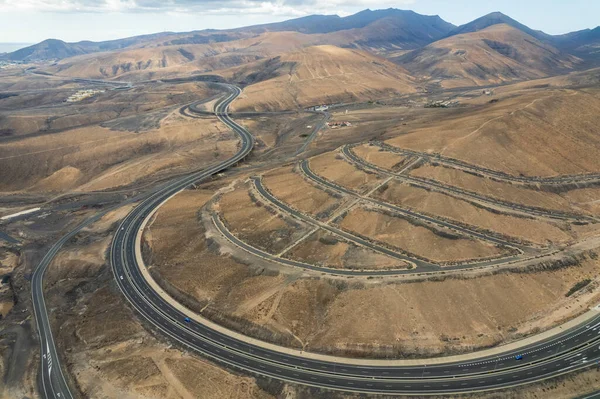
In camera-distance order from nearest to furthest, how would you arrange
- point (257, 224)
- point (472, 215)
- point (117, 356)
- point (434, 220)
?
1. point (117, 356)
2. point (434, 220)
3. point (472, 215)
4. point (257, 224)

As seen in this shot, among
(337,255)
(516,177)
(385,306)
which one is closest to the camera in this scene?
(385,306)

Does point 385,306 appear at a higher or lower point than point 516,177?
lower

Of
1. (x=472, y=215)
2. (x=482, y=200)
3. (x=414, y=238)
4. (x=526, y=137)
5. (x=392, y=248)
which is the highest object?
(x=526, y=137)

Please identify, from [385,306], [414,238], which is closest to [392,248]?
[414,238]

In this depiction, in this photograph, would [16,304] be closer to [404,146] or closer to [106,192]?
[106,192]

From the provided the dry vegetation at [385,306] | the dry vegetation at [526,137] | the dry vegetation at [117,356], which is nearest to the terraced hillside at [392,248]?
the dry vegetation at [385,306]

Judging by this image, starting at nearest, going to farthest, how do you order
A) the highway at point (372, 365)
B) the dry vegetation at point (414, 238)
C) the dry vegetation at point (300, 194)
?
1. the highway at point (372, 365)
2. the dry vegetation at point (414, 238)
3. the dry vegetation at point (300, 194)

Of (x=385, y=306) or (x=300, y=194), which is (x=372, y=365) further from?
(x=300, y=194)

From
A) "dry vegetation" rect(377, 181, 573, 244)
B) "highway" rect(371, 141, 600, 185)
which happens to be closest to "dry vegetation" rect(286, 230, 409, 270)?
"dry vegetation" rect(377, 181, 573, 244)

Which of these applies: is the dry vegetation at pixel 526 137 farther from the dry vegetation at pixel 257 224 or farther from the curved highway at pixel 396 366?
the curved highway at pixel 396 366

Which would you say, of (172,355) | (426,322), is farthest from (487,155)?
(172,355)

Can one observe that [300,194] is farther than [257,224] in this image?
Yes

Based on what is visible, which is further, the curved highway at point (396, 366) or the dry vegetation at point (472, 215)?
the dry vegetation at point (472, 215)
